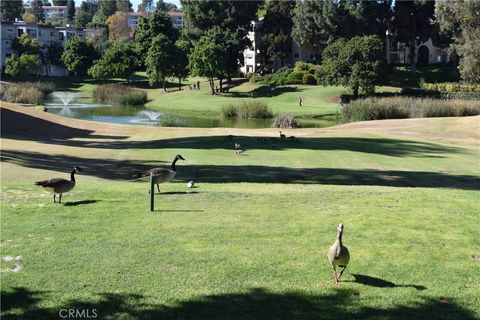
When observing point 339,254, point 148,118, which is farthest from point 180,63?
point 339,254

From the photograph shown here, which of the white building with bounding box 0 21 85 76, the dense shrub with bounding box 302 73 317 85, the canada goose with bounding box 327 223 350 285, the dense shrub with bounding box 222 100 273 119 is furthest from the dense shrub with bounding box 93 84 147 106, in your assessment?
the canada goose with bounding box 327 223 350 285

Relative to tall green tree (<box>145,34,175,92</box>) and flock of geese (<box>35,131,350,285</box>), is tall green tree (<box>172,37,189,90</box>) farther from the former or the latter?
flock of geese (<box>35,131,350,285</box>)

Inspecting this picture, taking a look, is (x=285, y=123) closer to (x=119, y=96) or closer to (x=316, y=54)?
(x=119, y=96)

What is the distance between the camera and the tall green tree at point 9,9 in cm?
16512

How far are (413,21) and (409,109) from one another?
50.6m

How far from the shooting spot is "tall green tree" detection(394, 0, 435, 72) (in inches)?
3647

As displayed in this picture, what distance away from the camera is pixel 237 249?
32.1ft

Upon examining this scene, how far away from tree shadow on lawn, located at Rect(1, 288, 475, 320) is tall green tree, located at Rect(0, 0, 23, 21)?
6853 inches

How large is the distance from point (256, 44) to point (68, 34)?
58373mm

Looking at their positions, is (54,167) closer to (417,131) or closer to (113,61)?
(417,131)

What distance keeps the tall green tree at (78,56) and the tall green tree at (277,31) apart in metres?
34.4

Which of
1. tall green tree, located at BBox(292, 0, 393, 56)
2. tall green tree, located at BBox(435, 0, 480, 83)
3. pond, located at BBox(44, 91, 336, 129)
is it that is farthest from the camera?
tall green tree, located at BBox(292, 0, 393, 56)

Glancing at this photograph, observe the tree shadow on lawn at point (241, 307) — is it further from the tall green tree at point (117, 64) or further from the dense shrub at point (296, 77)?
the tall green tree at point (117, 64)

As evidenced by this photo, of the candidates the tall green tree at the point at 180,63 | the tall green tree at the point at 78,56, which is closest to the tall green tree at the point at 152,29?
the tall green tree at the point at 180,63
